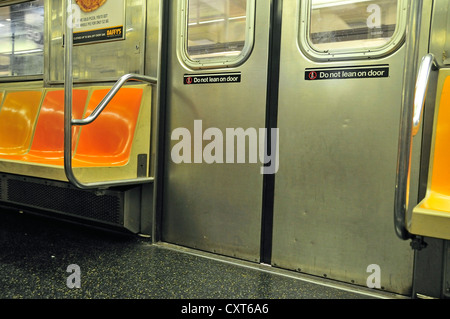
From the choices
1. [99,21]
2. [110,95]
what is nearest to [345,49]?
[110,95]

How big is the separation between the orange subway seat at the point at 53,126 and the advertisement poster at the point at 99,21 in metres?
0.45

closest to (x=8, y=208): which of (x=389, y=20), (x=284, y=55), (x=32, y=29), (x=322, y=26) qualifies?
(x=32, y=29)

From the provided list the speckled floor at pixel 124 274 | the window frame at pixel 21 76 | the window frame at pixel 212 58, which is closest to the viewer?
the speckled floor at pixel 124 274

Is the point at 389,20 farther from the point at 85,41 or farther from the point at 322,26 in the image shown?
the point at 85,41

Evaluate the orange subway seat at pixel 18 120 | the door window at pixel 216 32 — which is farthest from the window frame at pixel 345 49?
the orange subway seat at pixel 18 120

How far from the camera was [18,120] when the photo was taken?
3420 mm

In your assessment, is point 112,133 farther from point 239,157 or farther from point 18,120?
point 18,120

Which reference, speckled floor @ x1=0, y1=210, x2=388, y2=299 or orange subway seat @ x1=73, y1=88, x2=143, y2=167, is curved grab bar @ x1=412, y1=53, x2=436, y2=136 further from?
orange subway seat @ x1=73, y1=88, x2=143, y2=167

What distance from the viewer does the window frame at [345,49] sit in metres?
1.97

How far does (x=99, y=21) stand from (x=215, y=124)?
53.4 inches

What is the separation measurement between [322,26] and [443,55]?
641 mm

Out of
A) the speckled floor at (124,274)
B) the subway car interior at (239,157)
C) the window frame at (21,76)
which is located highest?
the window frame at (21,76)

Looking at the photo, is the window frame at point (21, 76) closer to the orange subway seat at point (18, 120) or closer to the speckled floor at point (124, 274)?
the orange subway seat at point (18, 120)

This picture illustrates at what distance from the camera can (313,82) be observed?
7.21 ft
